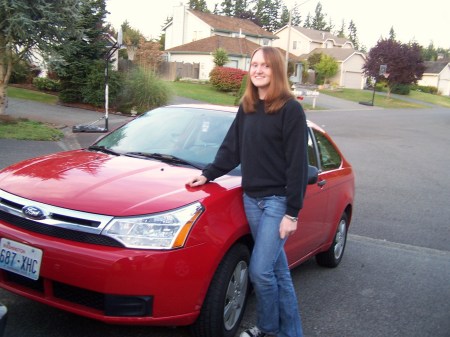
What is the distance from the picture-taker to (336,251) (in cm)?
525

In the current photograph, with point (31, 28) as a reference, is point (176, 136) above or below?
below

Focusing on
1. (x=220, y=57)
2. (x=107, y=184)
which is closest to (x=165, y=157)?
(x=107, y=184)

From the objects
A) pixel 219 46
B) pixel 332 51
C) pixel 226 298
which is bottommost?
pixel 226 298

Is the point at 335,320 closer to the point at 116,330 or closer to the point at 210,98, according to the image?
the point at 116,330

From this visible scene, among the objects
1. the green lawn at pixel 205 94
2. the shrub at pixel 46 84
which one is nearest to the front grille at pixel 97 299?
the shrub at pixel 46 84

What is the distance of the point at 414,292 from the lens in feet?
15.6

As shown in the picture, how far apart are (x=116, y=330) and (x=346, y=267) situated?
2.85 metres

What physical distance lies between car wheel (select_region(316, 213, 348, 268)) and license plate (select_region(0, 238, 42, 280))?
120 inches

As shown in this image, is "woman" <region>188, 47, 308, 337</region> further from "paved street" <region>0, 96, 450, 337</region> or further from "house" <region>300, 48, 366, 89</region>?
"house" <region>300, 48, 366, 89</region>

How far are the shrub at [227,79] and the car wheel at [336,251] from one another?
32.3 metres

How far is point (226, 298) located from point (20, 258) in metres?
1.29

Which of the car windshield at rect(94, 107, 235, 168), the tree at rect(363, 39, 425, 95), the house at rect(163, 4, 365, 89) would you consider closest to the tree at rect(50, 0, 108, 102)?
the car windshield at rect(94, 107, 235, 168)

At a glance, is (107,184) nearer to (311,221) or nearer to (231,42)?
(311,221)

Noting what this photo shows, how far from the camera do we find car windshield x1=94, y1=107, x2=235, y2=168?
4.07 metres
